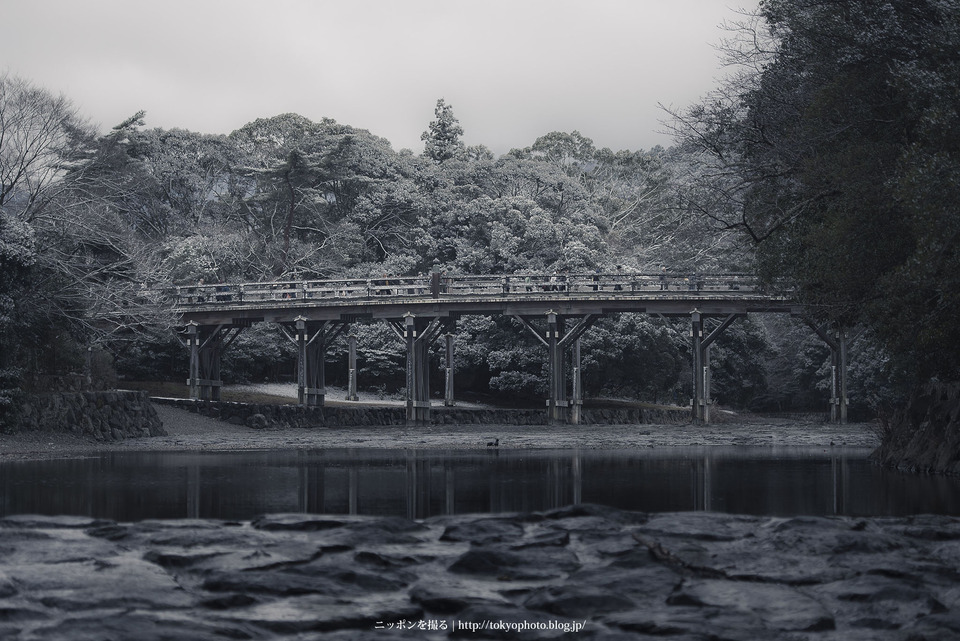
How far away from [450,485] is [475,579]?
703 cm

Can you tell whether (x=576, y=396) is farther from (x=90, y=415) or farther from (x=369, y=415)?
(x=90, y=415)

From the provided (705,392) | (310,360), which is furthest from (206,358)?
(705,392)

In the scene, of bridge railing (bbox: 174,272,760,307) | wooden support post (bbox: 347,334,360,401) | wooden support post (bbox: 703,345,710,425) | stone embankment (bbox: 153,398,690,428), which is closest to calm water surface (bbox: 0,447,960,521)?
stone embankment (bbox: 153,398,690,428)

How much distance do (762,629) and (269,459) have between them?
576 inches

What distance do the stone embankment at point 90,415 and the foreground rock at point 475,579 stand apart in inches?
660

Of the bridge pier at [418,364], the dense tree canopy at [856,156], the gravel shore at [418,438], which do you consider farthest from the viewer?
the bridge pier at [418,364]

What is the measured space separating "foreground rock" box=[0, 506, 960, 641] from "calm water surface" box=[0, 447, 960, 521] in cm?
197

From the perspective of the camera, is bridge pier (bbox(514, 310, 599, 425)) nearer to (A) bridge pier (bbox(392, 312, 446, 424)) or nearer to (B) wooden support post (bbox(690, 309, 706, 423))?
(A) bridge pier (bbox(392, 312, 446, 424))

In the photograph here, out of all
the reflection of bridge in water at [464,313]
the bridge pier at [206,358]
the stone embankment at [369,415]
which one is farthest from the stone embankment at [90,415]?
the bridge pier at [206,358]

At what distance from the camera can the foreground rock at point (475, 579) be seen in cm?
488

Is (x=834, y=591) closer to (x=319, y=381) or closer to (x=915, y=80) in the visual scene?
(x=915, y=80)

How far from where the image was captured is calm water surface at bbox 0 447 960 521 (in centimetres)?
1009

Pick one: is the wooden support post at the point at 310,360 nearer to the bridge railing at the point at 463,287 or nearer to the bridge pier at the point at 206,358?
the bridge railing at the point at 463,287

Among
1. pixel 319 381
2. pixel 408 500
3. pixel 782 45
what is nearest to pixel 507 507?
pixel 408 500
